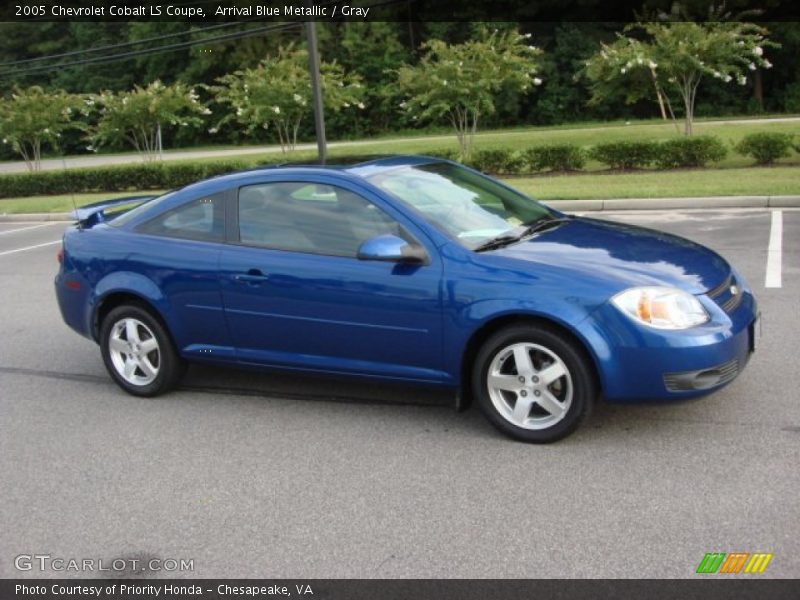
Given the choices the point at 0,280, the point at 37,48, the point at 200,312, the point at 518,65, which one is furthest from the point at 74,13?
the point at 200,312

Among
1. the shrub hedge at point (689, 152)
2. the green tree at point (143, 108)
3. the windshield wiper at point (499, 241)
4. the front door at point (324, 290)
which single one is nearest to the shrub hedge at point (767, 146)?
the shrub hedge at point (689, 152)

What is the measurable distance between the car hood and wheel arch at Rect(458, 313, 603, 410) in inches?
11.3

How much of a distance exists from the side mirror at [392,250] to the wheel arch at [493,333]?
0.49 metres

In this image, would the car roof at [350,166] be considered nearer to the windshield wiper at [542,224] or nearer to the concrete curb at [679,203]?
the windshield wiper at [542,224]

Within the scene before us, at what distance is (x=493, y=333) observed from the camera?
4.47 metres

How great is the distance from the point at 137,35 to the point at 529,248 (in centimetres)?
5661

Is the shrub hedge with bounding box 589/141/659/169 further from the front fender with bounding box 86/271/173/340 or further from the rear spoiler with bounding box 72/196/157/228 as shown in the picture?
the front fender with bounding box 86/271/173/340

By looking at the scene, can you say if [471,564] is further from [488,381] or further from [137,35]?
[137,35]

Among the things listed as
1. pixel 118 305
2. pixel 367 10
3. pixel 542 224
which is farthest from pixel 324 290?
pixel 367 10

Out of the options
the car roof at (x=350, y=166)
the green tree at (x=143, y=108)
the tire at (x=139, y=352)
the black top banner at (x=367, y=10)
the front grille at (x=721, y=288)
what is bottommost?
the tire at (x=139, y=352)

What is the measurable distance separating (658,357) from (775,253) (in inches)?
227

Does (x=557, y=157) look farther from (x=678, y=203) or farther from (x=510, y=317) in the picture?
(x=510, y=317)

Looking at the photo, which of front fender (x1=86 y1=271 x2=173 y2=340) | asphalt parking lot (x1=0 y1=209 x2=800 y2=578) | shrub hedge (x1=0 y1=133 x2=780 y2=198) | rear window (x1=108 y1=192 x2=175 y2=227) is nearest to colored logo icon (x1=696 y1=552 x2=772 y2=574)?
asphalt parking lot (x1=0 y1=209 x2=800 y2=578)

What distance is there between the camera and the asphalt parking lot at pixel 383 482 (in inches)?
135
